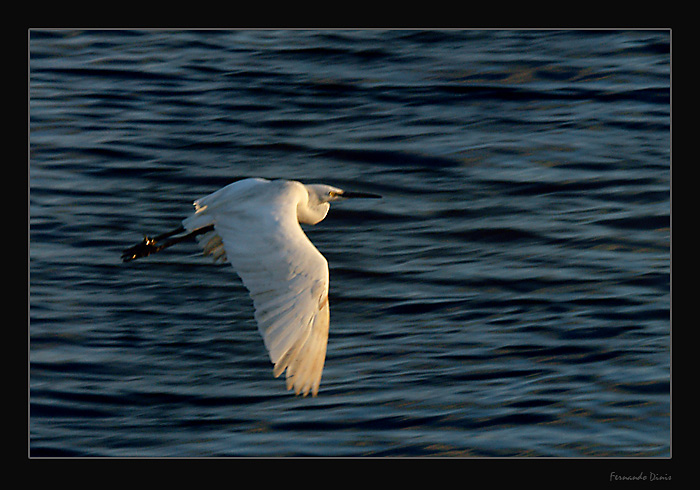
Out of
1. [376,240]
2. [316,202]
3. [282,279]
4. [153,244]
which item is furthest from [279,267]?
[376,240]

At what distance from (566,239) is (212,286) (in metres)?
1.83

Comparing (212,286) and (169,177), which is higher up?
(169,177)

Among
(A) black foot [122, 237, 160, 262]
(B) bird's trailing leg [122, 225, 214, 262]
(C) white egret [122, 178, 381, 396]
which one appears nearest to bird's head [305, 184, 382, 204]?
(C) white egret [122, 178, 381, 396]

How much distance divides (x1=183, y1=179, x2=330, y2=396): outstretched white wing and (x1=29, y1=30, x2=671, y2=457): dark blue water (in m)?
0.62

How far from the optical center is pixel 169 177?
15.8 ft

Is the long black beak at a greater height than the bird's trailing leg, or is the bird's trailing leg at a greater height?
the long black beak

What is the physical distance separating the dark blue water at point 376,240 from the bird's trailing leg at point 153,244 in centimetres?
10

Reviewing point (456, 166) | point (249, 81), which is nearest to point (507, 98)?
point (456, 166)

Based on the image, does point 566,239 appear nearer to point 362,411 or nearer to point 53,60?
point 362,411

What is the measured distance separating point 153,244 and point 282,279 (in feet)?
4.30

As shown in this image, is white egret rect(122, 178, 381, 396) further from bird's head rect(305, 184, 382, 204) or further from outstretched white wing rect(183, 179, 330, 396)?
bird's head rect(305, 184, 382, 204)

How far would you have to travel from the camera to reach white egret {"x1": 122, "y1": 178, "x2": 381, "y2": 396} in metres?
2.99

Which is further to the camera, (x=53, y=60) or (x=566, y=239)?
(x=53, y=60)

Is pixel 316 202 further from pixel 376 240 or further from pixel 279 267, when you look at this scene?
pixel 279 267
